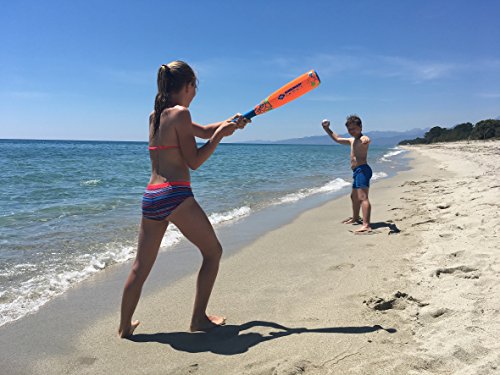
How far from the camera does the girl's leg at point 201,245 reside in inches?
107

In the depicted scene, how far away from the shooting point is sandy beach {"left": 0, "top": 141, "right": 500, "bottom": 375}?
7.71 feet

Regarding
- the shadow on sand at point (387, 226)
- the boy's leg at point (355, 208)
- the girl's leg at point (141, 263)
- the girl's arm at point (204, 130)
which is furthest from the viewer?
the boy's leg at point (355, 208)

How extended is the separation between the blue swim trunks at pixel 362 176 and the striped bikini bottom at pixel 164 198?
4605mm

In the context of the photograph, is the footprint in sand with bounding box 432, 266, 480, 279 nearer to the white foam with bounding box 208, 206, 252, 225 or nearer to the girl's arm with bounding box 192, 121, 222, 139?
the girl's arm with bounding box 192, 121, 222, 139

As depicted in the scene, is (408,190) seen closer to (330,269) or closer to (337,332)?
(330,269)

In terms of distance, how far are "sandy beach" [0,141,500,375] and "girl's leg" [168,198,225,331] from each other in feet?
0.39

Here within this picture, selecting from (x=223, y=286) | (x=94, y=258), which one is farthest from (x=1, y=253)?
(x=223, y=286)

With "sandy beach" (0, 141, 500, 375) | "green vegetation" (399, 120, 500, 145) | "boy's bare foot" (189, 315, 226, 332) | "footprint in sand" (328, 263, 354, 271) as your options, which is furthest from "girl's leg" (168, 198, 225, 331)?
"green vegetation" (399, 120, 500, 145)

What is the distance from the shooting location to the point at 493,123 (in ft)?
176

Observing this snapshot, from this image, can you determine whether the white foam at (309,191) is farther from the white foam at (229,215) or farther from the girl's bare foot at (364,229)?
the girl's bare foot at (364,229)

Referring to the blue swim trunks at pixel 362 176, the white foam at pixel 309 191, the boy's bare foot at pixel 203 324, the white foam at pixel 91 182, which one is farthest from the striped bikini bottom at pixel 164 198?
the white foam at pixel 91 182

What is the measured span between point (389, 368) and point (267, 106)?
2248 millimetres

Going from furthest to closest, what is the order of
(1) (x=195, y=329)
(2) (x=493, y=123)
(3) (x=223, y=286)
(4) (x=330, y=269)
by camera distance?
(2) (x=493, y=123) → (4) (x=330, y=269) → (3) (x=223, y=286) → (1) (x=195, y=329)

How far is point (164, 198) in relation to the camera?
2.68 metres
